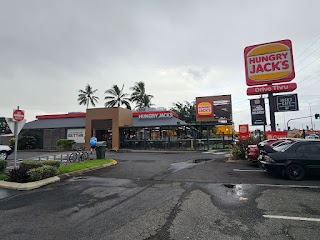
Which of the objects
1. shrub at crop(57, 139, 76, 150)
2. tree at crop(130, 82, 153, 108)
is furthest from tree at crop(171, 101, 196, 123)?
shrub at crop(57, 139, 76, 150)

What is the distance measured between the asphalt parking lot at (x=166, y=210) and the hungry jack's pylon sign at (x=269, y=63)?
32.4 feet

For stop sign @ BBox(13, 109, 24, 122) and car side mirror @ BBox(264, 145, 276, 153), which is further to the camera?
stop sign @ BBox(13, 109, 24, 122)

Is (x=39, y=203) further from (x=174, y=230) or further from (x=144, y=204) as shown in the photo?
(x=174, y=230)

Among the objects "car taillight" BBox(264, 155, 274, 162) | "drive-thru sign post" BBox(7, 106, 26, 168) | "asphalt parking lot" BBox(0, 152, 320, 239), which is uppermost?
"drive-thru sign post" BBox(7, 106, 26, 168)

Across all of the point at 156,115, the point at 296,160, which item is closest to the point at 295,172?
the point at 296,160

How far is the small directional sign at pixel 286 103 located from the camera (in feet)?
50.2

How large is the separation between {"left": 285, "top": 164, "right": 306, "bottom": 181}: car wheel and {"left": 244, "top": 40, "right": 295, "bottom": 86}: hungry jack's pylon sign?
9409 mm

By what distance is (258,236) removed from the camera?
3.68m

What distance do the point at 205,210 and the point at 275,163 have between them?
4.74m

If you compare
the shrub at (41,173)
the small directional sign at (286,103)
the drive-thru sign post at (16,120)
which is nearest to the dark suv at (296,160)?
the small directional sign at (286,103)

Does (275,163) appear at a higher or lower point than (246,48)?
lower

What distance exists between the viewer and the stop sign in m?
9.35

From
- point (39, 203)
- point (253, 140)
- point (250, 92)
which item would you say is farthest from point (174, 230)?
point (250, 92)

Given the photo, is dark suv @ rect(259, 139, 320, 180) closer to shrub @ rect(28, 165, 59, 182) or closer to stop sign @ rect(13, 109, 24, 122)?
shrub @ rect(28, 165, 59, 182)
